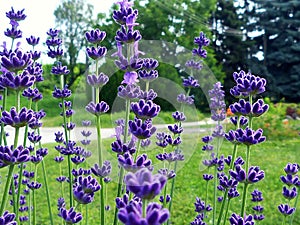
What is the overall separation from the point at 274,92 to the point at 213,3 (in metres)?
6.67

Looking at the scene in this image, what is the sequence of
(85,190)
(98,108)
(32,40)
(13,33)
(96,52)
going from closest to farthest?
1. (85,190)
2. (98,108)
3. (96,52)
4. (13,33)
5. (32,40)

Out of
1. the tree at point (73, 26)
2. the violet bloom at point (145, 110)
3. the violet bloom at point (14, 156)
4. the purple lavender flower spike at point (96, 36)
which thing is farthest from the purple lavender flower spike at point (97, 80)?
the tree at point (73, 26)

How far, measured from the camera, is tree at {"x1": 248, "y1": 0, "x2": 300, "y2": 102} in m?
22.4

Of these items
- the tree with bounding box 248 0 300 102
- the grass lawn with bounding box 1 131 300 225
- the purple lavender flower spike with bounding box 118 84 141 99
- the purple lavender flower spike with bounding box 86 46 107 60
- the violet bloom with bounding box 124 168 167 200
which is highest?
the tree with bounding box 248 0 300 102

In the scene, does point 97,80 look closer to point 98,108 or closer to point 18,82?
point 98,108

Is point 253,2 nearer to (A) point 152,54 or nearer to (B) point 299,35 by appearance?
(B) point 299,35

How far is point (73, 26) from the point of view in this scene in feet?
71.7

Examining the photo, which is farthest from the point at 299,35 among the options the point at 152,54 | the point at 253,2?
the point at 152,54

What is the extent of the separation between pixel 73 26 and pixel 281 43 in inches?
467

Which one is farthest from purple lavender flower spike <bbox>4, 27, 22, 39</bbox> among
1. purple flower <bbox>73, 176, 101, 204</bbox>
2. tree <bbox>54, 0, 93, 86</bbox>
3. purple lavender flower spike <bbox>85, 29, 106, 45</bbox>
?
→ tree <bbox>54, 0, 93, 86</bbox>

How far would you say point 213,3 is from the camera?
81.1 ft

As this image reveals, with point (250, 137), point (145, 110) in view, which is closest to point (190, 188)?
point (250, 137)

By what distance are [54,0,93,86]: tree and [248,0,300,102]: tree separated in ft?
32.6

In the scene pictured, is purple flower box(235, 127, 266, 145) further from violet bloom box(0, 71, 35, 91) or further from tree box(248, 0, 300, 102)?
tree box(248, 0, 300, 102)
